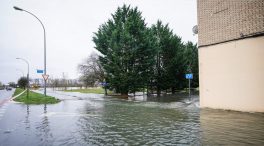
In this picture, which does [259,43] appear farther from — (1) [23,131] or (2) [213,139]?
(1) [23,131]

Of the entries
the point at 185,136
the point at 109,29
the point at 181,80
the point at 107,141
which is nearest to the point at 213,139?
the point at 185,136

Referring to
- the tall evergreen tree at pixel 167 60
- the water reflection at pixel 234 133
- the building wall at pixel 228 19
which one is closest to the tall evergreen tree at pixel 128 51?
the tall evergreen tree at pixel 167 60

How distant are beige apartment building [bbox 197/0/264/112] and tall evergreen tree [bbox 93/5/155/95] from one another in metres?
19.7

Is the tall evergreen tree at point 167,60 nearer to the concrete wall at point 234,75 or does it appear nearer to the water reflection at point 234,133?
the concrete wall at point 234,75

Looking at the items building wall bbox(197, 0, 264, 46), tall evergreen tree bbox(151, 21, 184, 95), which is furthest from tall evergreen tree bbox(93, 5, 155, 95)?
building wall bbox(197, 0, 264, 46)

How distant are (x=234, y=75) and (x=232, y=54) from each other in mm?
1249

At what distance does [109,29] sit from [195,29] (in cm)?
2259

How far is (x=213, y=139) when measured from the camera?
788cm

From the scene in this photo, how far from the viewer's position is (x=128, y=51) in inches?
1481

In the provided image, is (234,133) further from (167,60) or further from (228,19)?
(167,60)

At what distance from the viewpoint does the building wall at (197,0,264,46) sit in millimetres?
14406

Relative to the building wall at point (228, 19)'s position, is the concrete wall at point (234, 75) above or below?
below

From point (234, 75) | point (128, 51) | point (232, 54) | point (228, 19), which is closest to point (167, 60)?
point (128, 51)

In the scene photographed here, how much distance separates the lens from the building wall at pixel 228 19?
14406 millimetres
